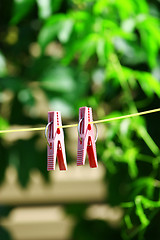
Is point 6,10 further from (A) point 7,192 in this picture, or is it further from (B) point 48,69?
(A) point 7,192

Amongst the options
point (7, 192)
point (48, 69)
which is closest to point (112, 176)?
point (48, 69)

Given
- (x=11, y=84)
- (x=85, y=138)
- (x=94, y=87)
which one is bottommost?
(x=85, y=138)

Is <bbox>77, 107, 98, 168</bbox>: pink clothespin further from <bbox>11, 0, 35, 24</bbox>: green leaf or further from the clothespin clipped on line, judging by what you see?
<bbox>11, 0, 35, 24</bbox>: green leaf

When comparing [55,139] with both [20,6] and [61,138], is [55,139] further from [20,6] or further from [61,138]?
[20,6]

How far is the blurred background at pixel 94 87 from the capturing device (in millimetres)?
1071

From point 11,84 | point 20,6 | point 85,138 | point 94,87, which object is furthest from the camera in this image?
point 94,87

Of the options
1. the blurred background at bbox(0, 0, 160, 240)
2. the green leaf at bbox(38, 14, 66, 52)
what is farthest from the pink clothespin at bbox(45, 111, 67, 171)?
the green leaf at bbox(38, 14, 66, 52)

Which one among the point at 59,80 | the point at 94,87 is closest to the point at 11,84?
the point at 59,80

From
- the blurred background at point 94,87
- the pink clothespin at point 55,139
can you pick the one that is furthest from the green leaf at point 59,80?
the pink clothespin at point 55,139

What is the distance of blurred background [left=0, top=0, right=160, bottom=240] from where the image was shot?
3.51ft

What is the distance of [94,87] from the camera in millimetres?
1557

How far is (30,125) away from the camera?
1410 mm

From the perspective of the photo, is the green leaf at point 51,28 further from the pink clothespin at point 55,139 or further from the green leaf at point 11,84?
the pink clothespin at point 55,139

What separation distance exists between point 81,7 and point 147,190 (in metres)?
0.53
